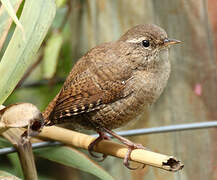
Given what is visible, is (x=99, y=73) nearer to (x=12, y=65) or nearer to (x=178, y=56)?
(x=178, y=56)

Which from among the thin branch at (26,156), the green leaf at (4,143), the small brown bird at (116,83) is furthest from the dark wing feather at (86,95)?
the thin branch at (26,156)

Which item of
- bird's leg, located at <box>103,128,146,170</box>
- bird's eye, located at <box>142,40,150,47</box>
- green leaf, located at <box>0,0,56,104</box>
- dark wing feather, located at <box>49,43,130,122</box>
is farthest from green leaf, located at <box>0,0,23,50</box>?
bird's eye, located at <box>142,40,150,47</box>

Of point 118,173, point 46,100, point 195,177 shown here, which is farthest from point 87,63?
point 46,100

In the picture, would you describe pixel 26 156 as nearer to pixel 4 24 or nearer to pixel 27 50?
pixel 27 50

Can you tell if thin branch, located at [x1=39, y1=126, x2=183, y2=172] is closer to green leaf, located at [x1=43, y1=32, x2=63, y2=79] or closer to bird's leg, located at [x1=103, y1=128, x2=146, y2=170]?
bird's leg, located at [x1=103, y1=128, x2=146, y2=170]

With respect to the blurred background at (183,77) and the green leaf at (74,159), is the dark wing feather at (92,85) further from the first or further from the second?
the blurred background at (183,77)

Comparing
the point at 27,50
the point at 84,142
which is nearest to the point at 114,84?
the point at 84,142
